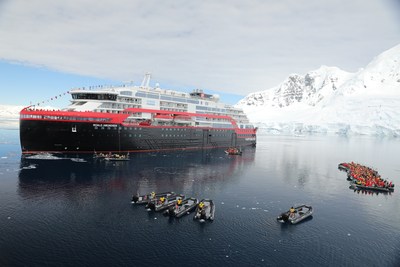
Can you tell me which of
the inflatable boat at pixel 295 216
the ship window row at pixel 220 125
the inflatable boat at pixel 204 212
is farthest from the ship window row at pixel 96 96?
the inflatable boat at pixel 295 216

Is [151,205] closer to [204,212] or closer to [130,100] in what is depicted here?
[204,212]

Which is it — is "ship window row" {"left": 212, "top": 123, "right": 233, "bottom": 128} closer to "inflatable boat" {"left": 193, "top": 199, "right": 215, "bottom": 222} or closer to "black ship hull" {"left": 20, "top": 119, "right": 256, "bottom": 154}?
"black ship hull" {"left": 20, "top": 119, "right": 256, "bottom": 154}

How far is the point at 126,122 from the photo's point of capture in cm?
7900

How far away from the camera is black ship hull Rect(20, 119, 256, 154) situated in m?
70.2

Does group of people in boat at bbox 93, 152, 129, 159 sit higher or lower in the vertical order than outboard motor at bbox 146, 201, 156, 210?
higher

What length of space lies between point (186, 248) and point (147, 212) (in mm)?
11070

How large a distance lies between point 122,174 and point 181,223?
2682cm

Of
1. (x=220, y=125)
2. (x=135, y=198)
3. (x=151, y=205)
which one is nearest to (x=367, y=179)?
(x=151, y=205)

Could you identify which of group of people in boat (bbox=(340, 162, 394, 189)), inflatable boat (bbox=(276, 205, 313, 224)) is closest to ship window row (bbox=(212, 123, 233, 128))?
group of people in boat (bbox=(340, 162, 394, 189))

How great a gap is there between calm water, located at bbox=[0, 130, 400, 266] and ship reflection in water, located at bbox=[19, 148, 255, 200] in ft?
0.66

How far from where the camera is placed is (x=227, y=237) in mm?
32594

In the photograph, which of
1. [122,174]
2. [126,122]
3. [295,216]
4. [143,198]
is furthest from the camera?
[126,122]

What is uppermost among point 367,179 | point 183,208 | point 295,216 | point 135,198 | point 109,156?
point 109,156

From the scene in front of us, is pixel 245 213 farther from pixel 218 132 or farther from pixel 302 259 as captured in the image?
pixel 218 132
